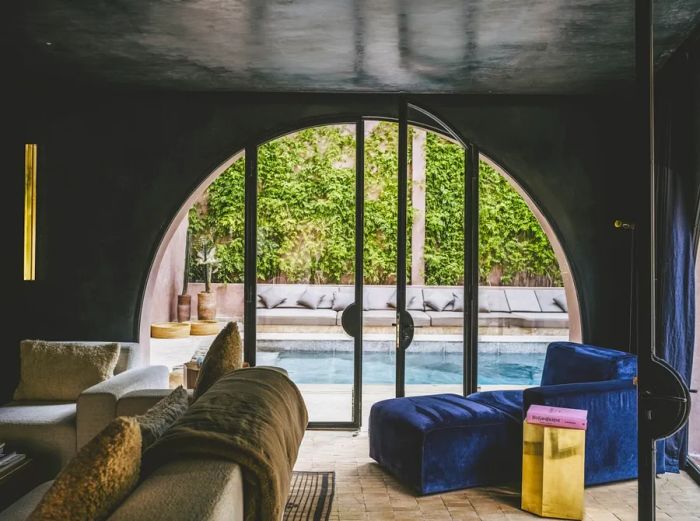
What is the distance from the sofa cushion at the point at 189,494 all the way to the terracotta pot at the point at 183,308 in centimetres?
921

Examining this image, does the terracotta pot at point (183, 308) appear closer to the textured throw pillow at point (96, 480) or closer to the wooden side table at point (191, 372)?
the wooden side table at point (191, 372)

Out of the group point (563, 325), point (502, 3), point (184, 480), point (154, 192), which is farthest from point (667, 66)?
point (563, 325)

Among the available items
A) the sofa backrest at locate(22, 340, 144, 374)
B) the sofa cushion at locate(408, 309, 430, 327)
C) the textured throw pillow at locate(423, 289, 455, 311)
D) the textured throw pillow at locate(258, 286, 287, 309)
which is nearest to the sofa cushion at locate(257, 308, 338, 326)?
the textured throw pillow at locate(258, 286, 287, 309)

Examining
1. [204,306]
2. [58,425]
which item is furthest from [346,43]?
[204,306]

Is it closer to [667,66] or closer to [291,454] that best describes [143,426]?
[291,454]

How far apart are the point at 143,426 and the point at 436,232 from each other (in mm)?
6716

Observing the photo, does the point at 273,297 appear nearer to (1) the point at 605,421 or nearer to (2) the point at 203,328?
(1) the point at 605,421

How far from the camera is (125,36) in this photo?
3895 millimetres

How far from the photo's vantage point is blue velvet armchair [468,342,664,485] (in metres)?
3.68

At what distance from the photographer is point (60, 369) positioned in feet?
13.8

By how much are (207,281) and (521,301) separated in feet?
16.1

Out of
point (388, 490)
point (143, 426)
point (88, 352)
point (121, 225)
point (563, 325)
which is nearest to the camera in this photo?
point (143, 426)

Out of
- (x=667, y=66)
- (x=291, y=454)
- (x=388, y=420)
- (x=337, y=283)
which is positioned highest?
(x=667, y=66)

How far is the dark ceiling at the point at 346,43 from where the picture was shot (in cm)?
346
